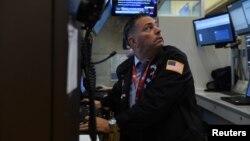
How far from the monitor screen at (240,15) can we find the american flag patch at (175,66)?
1377mm

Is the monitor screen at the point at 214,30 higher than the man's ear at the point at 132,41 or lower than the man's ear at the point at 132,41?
higher

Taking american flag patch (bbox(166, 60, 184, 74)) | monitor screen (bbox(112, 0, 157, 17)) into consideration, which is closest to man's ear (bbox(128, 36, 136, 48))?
american flag patch (bbox(166, 60, 184, 74))

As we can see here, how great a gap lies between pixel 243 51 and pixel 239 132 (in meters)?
1.56

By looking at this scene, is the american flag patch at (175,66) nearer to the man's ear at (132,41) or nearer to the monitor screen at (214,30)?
the man's ear at (132,41)

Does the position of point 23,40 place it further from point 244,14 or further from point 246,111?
point 244,14

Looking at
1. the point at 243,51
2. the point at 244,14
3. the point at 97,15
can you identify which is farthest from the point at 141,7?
the point at 97,15

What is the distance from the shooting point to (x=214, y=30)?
3.42m

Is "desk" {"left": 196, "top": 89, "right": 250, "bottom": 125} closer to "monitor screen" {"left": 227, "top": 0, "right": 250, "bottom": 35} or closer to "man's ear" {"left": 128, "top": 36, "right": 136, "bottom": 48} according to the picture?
"monitor screen" {"left": 227, "top": 0, "right": 250, "bottom": 35}

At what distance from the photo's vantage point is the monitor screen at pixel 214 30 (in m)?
3.24

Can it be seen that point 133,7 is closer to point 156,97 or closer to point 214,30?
point 214,30

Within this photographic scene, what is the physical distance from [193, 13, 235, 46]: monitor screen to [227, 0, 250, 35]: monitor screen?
15 centimetres

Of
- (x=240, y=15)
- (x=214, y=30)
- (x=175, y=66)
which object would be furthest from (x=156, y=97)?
(x=214, y=30)

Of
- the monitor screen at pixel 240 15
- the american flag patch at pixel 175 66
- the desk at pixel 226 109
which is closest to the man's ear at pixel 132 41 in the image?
the american flag patch at pixel 175 66

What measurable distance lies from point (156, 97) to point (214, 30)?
209 cm
